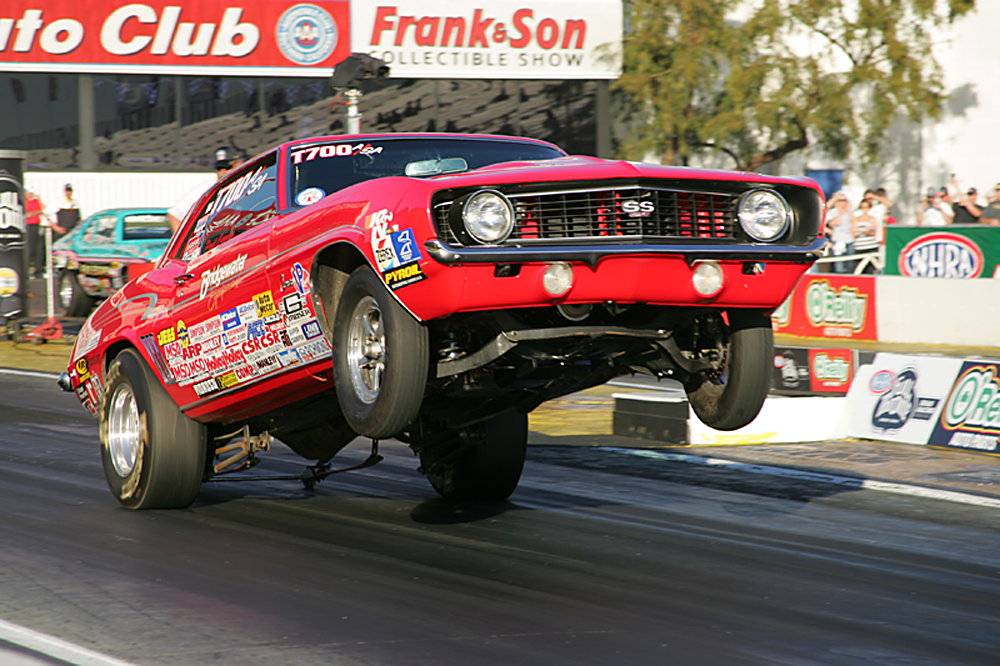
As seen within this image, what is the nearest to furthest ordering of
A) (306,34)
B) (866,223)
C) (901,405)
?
(901,405), (866,223), (306,34)

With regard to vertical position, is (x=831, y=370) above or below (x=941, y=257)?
below

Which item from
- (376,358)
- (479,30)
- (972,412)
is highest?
(479,30)

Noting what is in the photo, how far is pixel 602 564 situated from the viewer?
5.74 metres

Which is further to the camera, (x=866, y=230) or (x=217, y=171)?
(x=866, y=230)

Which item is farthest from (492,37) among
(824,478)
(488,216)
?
(488,216)

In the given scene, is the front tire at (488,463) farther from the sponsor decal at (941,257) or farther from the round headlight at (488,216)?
the sponsor decal at (941,257)

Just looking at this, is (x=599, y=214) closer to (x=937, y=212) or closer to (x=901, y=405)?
(x=901, y=405)

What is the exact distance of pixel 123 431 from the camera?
7027mm

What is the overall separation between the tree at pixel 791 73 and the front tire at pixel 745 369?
23.1 metres

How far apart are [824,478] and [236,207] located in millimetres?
4263

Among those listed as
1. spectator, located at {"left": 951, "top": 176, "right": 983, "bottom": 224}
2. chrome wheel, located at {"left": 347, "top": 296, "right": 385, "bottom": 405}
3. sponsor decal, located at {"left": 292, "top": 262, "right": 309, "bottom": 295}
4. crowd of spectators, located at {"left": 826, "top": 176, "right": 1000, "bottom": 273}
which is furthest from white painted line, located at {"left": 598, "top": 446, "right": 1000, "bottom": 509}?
spectator, located at {"left": 951, "top": 176, "right": 983, "bottom": 224}

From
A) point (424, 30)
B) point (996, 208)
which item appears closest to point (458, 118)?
point (424, 30)

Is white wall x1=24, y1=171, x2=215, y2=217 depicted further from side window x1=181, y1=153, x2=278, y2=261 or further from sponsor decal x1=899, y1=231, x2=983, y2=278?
side window x1=181, y1=153, x2=278, y2=261

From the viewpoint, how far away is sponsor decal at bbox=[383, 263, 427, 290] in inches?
193
